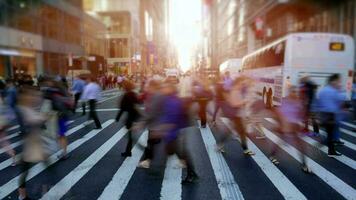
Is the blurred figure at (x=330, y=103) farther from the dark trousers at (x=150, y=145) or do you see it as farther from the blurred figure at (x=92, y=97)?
the blurred figure at (x=92, y=97)

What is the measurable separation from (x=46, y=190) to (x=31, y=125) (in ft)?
4.33

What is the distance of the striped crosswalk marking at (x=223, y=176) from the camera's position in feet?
19.1

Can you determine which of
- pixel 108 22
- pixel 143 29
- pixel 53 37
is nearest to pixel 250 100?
pixel 53 37

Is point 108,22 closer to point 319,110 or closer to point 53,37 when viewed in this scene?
point 53,37

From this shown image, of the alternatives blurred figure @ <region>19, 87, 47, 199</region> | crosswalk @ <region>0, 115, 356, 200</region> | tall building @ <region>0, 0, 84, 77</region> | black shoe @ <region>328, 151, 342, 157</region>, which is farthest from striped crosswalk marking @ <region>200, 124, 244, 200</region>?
tall building @ <region>0, 0, 84, 77</region>

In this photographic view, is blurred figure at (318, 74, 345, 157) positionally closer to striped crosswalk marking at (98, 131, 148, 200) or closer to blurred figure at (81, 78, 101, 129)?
striped crosswalk marking at (98, 131, 148, 200)

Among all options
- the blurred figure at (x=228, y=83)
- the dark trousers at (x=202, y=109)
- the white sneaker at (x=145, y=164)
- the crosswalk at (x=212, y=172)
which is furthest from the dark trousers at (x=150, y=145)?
the dark trousers at (x=202, y=109)

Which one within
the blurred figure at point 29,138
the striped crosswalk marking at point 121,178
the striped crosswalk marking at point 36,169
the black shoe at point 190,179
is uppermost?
the blurred figure at point 29,138

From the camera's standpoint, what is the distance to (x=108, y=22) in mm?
72438

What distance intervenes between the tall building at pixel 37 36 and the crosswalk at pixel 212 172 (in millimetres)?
23226

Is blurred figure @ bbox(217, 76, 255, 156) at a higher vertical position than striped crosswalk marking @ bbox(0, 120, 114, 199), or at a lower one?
higher

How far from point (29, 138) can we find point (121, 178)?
6.58ft

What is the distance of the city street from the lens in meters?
5.92

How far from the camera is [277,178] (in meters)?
6.71
